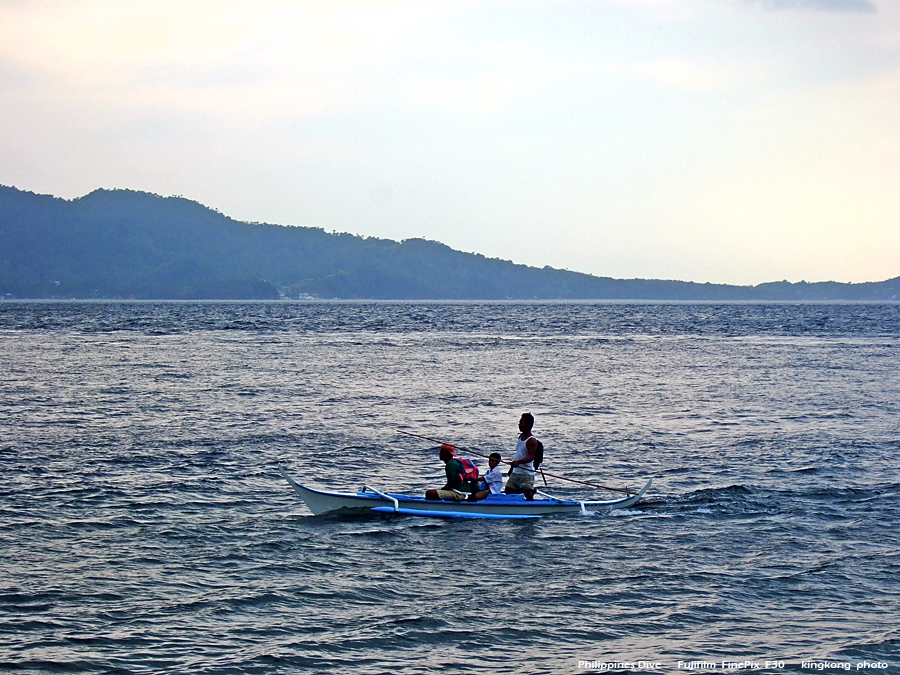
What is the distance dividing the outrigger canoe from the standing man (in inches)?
15.4

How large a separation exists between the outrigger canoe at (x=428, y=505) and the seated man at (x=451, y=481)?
17cm

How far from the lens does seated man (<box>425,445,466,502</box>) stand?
19.3 metres

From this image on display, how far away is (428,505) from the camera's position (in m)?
19.1

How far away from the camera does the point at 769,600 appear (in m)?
14.0

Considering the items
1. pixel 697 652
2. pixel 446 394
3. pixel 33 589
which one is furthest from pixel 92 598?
pixel 446 394

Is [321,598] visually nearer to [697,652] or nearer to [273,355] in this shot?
[697,652]

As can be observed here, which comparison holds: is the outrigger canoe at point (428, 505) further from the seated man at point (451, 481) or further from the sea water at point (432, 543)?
the sea water at point (432, 543)

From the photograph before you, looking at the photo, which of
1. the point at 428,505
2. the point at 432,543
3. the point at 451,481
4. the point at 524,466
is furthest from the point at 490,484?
the point at 432,543

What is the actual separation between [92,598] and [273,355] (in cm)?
5211

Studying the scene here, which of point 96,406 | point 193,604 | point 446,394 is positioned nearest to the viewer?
point 193,604

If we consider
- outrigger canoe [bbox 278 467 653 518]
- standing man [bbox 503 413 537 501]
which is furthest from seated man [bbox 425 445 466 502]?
standing man [bbox 503 413 537 501]

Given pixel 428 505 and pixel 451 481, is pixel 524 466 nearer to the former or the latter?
pixel 451 481

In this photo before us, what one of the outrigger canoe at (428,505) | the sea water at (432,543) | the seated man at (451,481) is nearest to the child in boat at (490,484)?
the outrigger canoe at (428,505)

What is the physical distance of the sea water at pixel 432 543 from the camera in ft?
40.4
